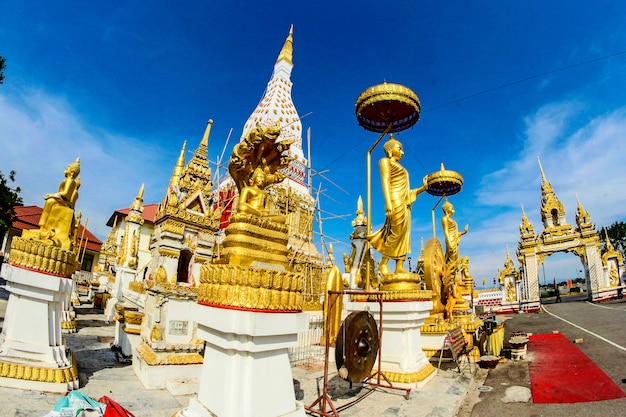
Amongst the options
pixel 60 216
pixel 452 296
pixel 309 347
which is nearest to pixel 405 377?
pixel 309 347

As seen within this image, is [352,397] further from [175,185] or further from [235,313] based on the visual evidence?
[175,185]

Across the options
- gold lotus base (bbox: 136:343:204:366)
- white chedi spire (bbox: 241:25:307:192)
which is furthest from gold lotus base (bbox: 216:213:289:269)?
white chedi spire (bbox: 241:25:307:192)

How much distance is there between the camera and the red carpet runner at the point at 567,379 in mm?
4949

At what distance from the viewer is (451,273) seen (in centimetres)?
989

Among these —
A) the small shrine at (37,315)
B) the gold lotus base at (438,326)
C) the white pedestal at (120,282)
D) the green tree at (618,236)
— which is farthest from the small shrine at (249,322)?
the green tree at (618,236)

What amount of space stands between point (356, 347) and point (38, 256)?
15.8ft

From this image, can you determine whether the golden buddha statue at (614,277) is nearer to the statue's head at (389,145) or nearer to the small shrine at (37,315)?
the statue's head at (389,145)

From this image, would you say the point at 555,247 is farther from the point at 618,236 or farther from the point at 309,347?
the point at 309,347

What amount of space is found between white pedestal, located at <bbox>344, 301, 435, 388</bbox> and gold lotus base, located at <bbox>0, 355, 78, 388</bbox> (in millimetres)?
4580

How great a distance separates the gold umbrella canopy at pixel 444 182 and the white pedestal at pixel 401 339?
5500mm

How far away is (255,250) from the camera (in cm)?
357

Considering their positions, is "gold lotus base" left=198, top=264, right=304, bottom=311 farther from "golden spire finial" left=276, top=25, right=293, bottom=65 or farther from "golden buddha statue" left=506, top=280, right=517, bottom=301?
"golden spire finial" left=276, top=25, right=293, bottom=65

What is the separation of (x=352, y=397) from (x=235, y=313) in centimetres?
295

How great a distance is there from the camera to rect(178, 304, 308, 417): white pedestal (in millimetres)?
3039
